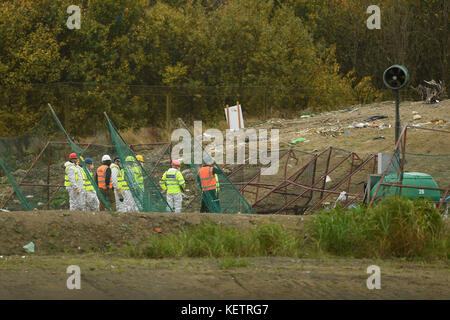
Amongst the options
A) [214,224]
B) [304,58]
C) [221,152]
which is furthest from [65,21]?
[214,224]

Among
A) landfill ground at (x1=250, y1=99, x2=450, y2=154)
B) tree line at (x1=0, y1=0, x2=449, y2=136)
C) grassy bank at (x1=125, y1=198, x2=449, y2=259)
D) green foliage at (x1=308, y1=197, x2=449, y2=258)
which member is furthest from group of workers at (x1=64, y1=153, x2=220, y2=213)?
tree line at (x1=0, y1=0, x2=449, y2=136)

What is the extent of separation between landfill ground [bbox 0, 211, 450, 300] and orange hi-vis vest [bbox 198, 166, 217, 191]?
6.87ft

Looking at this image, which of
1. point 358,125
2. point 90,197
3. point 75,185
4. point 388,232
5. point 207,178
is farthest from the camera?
point 358,125

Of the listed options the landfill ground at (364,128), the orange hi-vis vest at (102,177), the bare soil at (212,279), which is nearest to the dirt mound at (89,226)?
the bare soil at (212,279)

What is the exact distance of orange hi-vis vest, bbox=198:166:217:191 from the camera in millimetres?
13141

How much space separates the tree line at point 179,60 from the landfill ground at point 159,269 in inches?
576

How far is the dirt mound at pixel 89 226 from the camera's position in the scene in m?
9.95

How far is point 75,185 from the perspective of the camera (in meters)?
14.3

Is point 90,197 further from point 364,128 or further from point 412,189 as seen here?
point 364,128

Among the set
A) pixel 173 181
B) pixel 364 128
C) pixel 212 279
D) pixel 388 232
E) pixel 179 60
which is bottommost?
pixel 212 279

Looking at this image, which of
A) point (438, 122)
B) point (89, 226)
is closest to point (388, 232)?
point (89, 226)

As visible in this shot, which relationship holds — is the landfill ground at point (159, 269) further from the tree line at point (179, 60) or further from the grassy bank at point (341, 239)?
the tree line at point (179, 60)

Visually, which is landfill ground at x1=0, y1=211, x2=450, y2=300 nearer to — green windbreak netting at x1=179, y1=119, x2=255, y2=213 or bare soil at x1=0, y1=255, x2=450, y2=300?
bare soil at x1=0, y1=255, x2=450, y2=300

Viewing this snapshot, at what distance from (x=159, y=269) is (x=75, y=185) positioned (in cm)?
619
